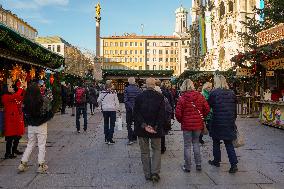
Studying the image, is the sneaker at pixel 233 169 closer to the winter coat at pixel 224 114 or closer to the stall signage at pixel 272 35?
the winter coat at pixel 224 114

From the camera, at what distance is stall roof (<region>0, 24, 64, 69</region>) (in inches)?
398

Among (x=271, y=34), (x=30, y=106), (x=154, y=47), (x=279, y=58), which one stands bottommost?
(x=30, y=106)

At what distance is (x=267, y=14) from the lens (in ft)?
81.3

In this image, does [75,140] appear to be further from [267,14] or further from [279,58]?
[267,14]

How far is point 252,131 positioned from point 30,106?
9.13m

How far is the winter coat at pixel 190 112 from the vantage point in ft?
23.6

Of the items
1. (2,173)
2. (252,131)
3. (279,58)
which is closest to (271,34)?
(279,58)

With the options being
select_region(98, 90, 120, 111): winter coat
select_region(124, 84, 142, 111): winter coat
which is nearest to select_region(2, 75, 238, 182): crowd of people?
select_region(98, 90, 120, 111): winter coat

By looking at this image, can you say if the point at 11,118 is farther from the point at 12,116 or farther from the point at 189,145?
the point at 189,145

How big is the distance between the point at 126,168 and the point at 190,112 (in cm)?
162

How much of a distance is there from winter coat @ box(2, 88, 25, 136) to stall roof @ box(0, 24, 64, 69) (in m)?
1.96

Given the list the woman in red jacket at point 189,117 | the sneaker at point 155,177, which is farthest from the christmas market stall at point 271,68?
the sneaker at point 155,177

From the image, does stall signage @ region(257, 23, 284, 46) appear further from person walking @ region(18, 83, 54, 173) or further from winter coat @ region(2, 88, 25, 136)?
person walking @ region(18, 83, 54, 173)

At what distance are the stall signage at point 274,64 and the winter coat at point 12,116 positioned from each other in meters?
10.9
